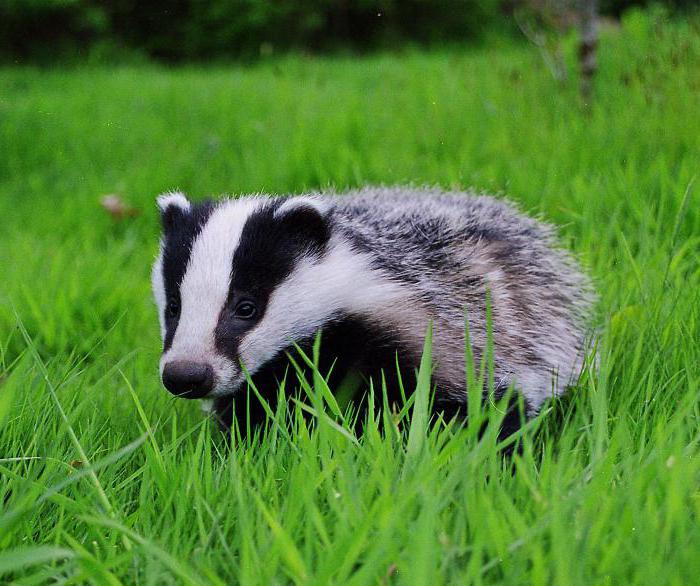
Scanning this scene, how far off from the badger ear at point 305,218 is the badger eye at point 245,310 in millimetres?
291

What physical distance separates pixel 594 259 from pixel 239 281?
1.77 metres

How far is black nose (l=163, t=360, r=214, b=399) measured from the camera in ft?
7.95

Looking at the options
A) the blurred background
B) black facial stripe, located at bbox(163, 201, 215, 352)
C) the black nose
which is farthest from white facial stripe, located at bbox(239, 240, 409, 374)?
the blurred background

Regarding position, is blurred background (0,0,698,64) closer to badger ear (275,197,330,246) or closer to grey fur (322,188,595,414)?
grey fur (322,188,595,414)

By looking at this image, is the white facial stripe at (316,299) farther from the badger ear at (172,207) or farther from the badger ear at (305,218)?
the badger ear at (172,207)

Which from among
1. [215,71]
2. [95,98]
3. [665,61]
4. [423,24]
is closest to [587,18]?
[665,61]

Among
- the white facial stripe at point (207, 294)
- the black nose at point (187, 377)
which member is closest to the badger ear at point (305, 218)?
the white facial stripe at point (207, 294)

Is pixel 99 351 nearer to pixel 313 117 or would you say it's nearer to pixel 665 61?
pixel 313 117

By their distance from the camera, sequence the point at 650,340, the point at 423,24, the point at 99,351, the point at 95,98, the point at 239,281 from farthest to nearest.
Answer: the point at 423,24 → the point at 95,98 → the point at 99,351 → the point at 650,340 → the point at 239,281

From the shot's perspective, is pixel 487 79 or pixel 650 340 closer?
pixel 650 340

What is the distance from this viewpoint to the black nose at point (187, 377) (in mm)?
2424

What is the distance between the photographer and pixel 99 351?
11.9ft

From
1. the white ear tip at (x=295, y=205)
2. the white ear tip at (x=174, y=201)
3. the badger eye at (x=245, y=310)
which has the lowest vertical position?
the badger eye at (x=245, y=310)

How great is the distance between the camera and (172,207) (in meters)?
3.03
